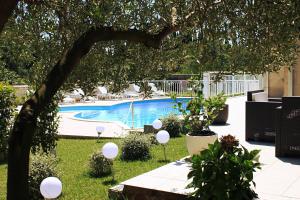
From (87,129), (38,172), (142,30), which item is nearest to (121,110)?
(87,129)

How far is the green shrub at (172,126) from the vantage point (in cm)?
1304

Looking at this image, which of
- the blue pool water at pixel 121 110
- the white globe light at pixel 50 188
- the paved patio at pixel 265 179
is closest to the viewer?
the white globe light at pixel 50 188

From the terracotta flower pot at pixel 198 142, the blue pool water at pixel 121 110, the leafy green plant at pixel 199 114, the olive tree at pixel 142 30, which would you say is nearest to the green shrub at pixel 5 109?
the leafy green plant at pixel 199 114

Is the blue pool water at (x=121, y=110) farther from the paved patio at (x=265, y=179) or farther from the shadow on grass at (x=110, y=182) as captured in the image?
the paved patio at (x=265, y=179)

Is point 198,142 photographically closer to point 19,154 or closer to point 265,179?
point 265,179

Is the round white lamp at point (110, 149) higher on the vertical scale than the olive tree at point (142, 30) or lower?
lower

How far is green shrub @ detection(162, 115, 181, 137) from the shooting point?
42.8 ft

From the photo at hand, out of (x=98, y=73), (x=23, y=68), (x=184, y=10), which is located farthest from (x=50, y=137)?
(x=184, y=10)

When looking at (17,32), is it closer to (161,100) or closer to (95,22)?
(95,22)

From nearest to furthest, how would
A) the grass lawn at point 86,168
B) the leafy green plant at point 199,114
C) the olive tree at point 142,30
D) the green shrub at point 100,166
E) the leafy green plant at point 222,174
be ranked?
the olive tree at point 142,30 < the leafy green plant at point 222,174 < the grass lawn at point 86,168 < the leafy green plant at point 199,114 < the green shrub at point 100,166

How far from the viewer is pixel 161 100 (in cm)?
2536

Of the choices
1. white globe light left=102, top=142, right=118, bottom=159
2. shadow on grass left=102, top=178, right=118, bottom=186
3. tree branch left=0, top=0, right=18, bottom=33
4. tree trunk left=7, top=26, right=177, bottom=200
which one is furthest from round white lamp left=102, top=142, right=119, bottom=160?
tree branch left=0, top=0, right=18, bottom=33

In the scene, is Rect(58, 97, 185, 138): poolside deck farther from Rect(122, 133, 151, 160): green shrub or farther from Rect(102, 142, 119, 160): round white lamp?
Rect(102, 142, 119, 160): round white lamp

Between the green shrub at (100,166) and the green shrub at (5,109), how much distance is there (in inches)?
110
